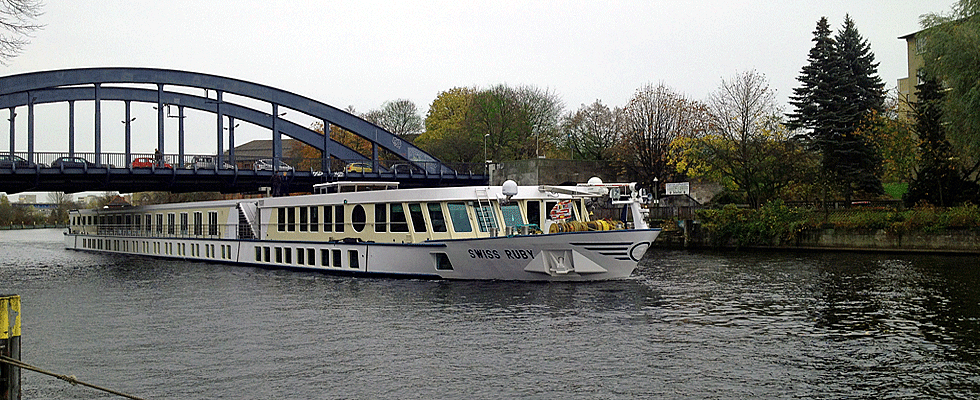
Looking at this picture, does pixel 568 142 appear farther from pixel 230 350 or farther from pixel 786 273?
pixel 230 350

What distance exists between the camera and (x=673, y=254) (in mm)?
45969

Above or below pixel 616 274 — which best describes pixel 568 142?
above

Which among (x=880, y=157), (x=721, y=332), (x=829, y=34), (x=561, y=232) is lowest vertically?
(x=721, y=332)

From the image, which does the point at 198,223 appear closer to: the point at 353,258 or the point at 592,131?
the point at 353,258

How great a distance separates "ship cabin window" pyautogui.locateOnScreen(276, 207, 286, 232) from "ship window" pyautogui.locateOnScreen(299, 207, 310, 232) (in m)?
1.43

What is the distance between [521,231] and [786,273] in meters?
12.0

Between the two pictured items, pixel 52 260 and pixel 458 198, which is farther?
pixel 52 260

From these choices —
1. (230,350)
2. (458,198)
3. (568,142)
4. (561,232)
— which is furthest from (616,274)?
(568,142)

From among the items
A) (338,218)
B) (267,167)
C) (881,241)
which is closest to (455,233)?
(338,218)

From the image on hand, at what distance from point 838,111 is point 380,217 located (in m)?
33.2

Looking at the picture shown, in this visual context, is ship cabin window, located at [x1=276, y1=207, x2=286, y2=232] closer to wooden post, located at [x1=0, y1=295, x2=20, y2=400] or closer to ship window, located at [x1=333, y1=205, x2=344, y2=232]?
ship window, located at [x1=333, y1=205, x2=344, y2=232]

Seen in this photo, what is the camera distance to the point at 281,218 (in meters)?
36.8

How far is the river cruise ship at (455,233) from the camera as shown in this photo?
26.3 meters

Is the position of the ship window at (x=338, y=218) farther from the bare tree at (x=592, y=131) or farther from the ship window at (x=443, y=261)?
the bare tree at (x=592, y=131)
